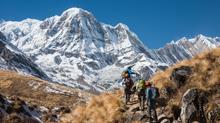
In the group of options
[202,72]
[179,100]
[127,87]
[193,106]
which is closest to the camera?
[193,106]

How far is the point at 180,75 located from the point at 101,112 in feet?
19.3

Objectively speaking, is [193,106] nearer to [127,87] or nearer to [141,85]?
[141,85]

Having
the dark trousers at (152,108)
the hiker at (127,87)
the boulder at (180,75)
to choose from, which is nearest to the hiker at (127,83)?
the hiker at (127,87)

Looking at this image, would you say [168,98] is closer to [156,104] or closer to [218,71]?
[156,104]

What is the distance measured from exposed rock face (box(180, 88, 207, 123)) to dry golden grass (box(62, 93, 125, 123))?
476 centimetres

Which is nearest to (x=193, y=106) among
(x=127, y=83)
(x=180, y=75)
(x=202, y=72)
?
(x=202, y=72)

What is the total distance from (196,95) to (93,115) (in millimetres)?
8112

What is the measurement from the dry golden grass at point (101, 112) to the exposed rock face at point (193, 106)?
476 centimetres

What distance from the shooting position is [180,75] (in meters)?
30.5

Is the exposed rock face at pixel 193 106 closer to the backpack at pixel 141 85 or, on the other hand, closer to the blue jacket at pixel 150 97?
the blue jacket at pixel 150 97

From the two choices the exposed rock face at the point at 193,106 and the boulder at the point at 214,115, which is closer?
the boulder at the point at 214,115

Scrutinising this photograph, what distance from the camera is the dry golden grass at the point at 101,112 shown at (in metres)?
30.2

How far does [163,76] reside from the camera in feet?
105

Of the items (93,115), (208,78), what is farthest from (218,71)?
(93,115)
